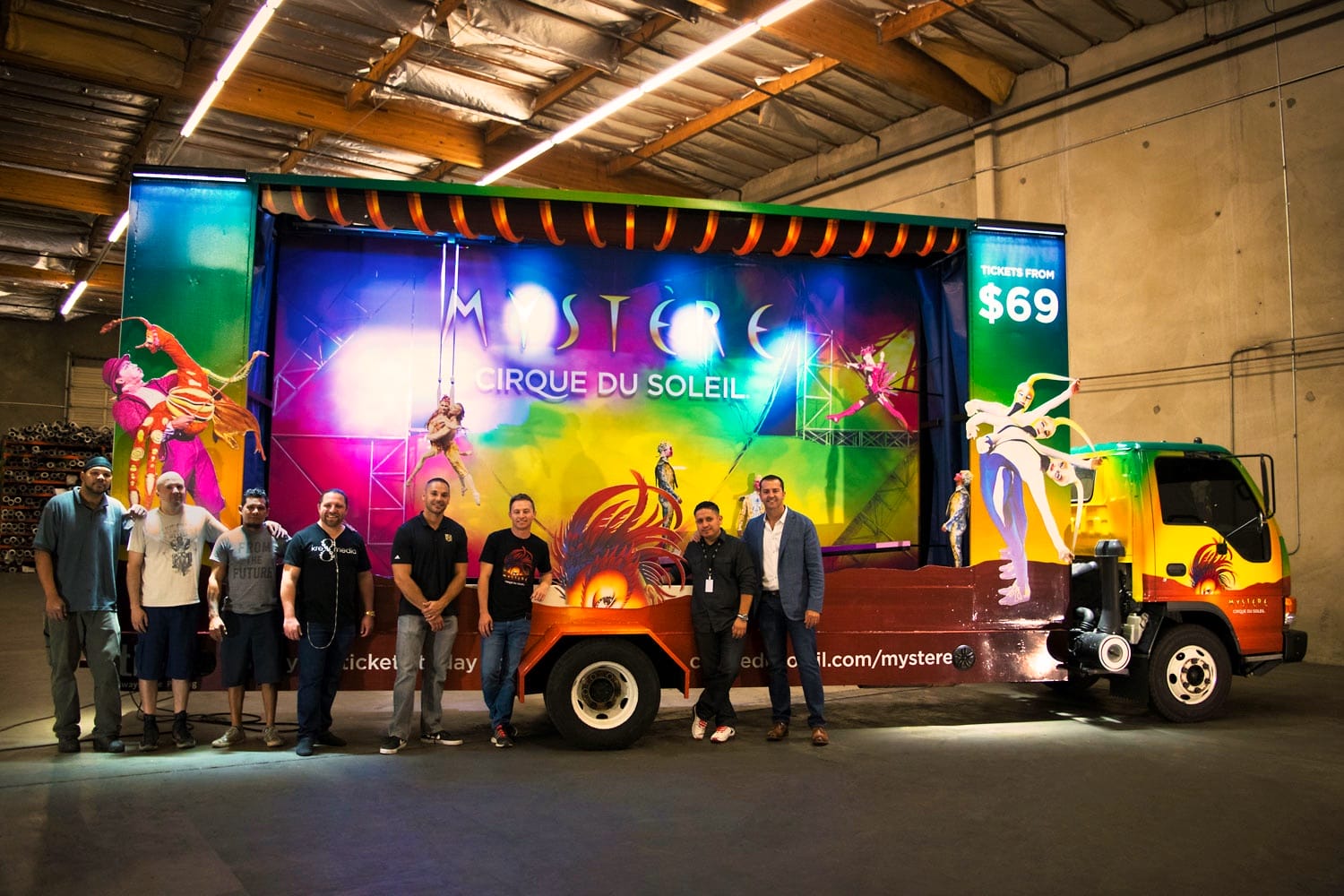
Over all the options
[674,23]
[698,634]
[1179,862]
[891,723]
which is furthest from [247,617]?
[674,23]

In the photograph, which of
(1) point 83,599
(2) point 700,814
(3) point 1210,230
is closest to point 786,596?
(2) point 700,814

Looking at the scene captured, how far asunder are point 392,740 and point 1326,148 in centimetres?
1086

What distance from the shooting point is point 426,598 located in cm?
625

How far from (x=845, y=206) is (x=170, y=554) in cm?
1212

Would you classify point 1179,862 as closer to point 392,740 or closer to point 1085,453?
point 1085,453

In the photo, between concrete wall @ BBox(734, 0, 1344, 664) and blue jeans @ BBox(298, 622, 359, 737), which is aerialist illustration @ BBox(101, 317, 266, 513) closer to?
blue jeans @ BBox(298, 622, 359, 737)

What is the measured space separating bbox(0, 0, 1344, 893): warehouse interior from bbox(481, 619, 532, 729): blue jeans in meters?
0.44

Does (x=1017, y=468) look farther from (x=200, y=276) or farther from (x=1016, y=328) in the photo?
(x=200, y=276)

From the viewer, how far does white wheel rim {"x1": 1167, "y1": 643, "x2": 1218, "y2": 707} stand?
7.58 m

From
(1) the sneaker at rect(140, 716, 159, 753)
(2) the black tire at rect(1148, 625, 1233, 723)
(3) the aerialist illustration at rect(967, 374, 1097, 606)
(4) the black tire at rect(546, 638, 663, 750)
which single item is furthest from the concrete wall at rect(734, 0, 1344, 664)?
(1) the sneaker at rect(140, 716, 159, 753)

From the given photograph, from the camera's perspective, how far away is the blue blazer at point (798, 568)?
6.53 meters

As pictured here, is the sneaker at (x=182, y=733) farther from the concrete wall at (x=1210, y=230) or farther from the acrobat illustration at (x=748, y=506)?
the concrete wall at (x=1210, y=230)

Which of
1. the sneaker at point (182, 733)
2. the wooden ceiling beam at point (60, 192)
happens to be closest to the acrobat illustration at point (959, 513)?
the sneaker at point (182, 733)

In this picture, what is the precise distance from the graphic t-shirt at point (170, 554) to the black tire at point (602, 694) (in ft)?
7.65
